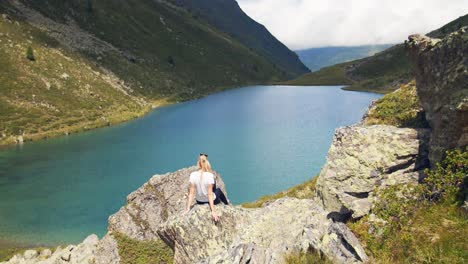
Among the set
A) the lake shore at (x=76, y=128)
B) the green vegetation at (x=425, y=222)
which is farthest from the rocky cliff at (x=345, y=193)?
the lake shore at (x=76, y=128)

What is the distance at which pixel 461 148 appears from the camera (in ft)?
40.8

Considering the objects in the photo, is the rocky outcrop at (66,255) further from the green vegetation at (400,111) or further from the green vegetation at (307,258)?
the green vegetation at (400,111)

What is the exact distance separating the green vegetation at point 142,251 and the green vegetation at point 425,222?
34.0 feet

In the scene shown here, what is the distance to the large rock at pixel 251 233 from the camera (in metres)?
11.8

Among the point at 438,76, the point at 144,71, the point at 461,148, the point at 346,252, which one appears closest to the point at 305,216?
the point at 346,252

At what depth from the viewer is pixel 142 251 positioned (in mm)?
19938

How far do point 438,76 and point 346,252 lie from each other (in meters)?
8.28

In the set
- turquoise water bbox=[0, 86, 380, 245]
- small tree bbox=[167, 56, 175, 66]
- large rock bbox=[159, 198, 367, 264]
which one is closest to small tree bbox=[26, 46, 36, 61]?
turquoise water bbox=[0, 86, 380, 245]

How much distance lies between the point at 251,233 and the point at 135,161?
50.0 metres

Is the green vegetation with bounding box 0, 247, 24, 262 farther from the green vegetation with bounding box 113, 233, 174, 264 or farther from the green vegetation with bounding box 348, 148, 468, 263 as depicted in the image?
the green vegetation with bounding box 348, 148, 468, 263

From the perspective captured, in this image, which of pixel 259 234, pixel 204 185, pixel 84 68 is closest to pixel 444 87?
pixel 259 234

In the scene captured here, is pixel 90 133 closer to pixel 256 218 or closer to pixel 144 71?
pixel 144 71

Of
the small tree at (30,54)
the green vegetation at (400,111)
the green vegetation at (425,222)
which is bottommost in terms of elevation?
the green vegetation at (425,222)

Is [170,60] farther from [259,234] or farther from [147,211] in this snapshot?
[259,234]
